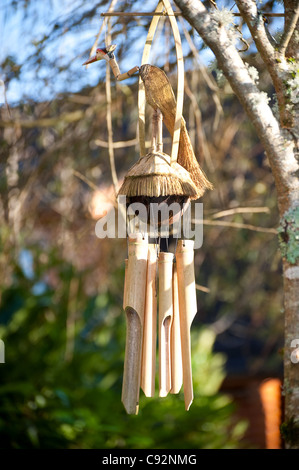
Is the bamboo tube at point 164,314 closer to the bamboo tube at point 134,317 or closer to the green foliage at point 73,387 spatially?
the bamboo tube at point 134,317

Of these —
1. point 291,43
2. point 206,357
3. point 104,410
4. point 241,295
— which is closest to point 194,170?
point 291,43

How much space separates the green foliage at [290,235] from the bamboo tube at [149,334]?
13.6 inches

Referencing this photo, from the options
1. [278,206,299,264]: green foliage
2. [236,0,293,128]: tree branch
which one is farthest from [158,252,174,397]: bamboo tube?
[236,0,293,128]: tree branch

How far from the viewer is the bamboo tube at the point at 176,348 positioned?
1245 mm

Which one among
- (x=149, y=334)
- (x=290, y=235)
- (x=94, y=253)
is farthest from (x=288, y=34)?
(x=94, y=253)

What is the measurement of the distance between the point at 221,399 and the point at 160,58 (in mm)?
2331

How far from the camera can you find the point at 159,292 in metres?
1.24

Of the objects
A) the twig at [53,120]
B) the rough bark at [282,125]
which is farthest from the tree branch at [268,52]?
the twig at [53,120]

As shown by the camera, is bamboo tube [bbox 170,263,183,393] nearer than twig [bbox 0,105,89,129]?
Yes

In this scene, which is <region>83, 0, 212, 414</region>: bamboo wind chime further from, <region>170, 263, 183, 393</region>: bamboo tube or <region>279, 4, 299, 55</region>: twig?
<region>279, 4, 299, 55</region>: twig

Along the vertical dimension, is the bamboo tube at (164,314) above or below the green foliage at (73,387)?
below

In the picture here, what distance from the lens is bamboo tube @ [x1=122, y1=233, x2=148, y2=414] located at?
3.91ft

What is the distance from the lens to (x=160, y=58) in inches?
94.7
